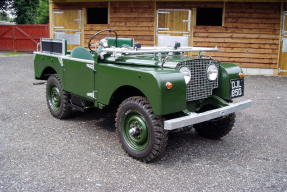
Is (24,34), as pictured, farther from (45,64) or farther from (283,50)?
(45,64)

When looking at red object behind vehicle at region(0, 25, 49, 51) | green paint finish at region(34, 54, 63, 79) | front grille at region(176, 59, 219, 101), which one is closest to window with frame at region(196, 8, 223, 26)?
green paint finish at region(34, 54, 63, 79)

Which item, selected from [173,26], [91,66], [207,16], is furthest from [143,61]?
[207,16]

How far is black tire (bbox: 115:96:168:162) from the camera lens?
414 cm

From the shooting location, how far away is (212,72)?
477 cm

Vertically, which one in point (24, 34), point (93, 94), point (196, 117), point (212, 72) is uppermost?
point (24, 34)

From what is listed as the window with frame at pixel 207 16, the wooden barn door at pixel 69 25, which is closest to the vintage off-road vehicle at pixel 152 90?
the wooden barn door at pixel 69 25

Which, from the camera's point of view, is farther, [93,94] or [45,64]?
[45,64]

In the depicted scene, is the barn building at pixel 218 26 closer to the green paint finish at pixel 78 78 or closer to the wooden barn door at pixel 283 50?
the wooden barn door at pixel 283 50

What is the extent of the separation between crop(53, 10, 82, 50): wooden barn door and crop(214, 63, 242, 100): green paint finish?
10.8 m

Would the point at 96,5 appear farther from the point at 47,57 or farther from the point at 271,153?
the point at 271,153

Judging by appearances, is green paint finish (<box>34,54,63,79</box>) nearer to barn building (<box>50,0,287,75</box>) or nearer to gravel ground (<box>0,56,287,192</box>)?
gravel ground (<box>0,56,287,192</box>)

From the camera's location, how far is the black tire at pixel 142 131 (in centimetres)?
414

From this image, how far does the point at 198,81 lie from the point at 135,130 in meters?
1.09

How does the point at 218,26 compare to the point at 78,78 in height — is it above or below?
above
